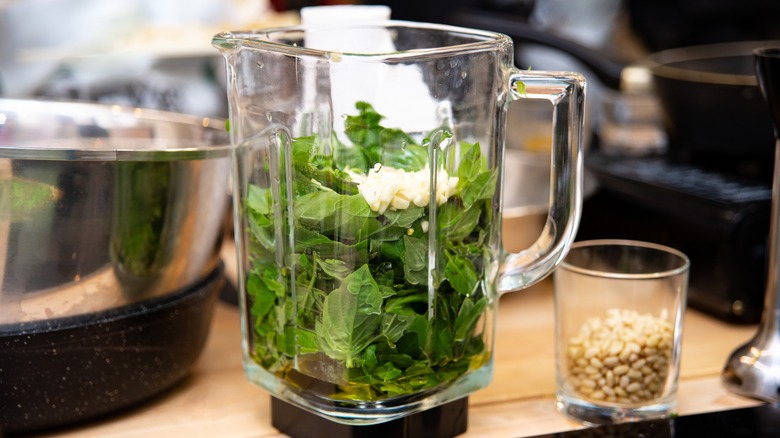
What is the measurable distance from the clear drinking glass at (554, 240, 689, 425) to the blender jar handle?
54 millimetres

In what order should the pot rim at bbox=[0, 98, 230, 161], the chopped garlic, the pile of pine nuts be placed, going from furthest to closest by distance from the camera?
the pot rim at bbox=[0, 98, 230, 161], the pile of pine nuts, the chopped garlic


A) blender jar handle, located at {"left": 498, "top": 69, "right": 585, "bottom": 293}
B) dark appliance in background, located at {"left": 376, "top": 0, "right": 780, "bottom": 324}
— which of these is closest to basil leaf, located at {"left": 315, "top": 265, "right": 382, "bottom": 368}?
blender jar handle, located at {"left": 498, "top": 69, "right": 585, "bottom": 293}

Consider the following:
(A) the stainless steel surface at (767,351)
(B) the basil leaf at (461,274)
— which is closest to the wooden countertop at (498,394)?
(A) the stainless steel surface at (767,351)

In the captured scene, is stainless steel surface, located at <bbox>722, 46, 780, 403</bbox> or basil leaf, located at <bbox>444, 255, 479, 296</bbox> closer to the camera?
basil leaf, located at <bbox>444, 255, 479, 296</bbox>

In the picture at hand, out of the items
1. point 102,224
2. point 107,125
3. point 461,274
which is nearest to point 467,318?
point 461,274

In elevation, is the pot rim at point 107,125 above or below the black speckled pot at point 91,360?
above

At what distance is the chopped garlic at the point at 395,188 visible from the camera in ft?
1.57

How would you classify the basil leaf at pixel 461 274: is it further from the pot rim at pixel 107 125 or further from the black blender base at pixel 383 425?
the pot rim at pixel 107 125

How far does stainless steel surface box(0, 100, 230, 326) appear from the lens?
0.53 meters

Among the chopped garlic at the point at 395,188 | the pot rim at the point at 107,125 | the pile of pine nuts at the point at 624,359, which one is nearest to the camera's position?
the chopped garlic at the point at 395,188

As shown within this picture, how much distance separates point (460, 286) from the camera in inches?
20.5

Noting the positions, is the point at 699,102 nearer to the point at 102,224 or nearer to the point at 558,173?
the point at 558,173

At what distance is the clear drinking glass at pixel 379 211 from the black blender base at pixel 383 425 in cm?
1

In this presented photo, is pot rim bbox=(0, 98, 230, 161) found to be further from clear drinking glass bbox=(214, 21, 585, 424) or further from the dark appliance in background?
the dark appliance in background
